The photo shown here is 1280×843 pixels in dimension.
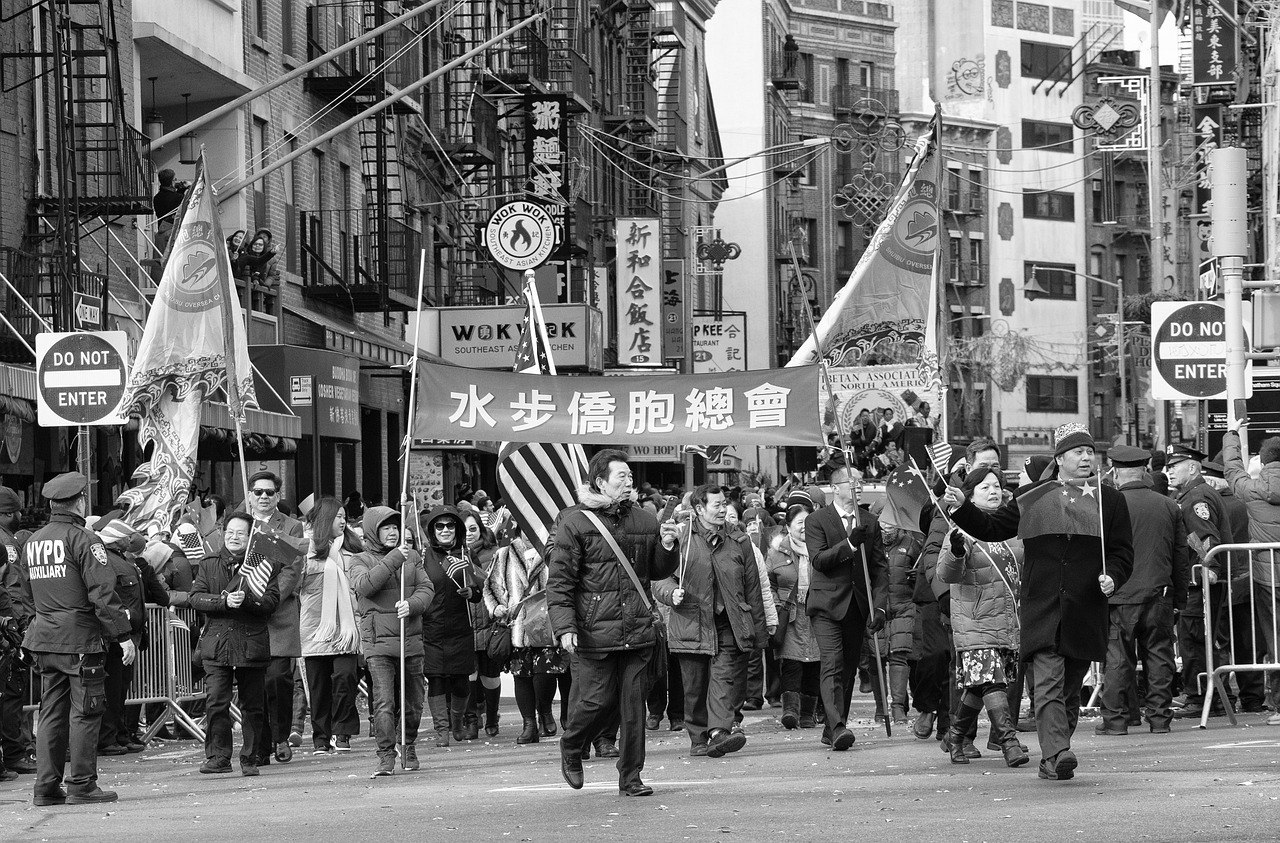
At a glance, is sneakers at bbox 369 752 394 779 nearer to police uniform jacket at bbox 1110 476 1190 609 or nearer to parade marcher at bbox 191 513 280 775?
parade marcher at bbox 191 513 280 775

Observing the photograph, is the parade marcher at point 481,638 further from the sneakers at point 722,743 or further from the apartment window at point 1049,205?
the apartment window at point 1049,205

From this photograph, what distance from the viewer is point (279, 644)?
49.4 feet

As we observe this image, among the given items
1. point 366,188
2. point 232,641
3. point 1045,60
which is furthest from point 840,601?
point 1045,60

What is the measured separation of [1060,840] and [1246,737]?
4987mm

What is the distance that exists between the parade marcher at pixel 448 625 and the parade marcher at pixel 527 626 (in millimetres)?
225

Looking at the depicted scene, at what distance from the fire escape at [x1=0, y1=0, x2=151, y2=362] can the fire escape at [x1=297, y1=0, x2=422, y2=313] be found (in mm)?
7247

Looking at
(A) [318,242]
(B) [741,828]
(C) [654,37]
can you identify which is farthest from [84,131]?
(C) [654,37]

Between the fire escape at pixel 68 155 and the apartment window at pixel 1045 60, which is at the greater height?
the apartment window at pixel 1045 60

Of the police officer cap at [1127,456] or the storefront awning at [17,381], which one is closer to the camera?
the police officer cap at [1127,456]

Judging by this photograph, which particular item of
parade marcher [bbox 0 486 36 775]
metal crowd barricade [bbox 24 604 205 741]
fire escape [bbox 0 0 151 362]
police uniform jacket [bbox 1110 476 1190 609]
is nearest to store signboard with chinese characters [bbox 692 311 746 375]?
fire escape [bbox 0 0 151 362]

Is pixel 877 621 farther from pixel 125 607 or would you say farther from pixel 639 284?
pixel 639 284

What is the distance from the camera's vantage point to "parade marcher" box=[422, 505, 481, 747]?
1611 cm

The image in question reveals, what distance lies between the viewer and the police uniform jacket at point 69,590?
40.8 ft

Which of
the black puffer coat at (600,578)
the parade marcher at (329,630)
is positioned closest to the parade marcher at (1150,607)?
the black puffer coat at (600,578)
